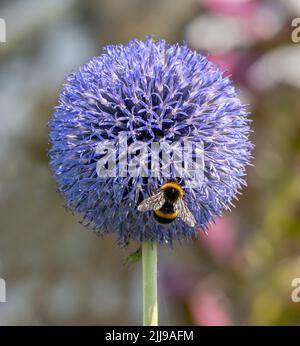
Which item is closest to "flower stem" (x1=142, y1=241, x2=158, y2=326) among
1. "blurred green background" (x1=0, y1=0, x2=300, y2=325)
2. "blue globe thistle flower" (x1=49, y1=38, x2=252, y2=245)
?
"blue globe thistle flower" (x1=49, y1=38, x2=252, y2=245)

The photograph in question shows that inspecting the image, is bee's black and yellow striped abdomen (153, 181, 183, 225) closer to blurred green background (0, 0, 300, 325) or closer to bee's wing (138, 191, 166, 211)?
bee's wing (138, 191, 166, 211)

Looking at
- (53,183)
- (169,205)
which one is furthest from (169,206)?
(53,183)

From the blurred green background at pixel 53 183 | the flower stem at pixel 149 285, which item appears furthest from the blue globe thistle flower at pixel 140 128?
the blurred green background at pixel 53 183

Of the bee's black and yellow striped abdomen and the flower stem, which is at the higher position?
the bee's black and yellow striped abdomen

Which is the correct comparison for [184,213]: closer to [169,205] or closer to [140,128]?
[169,205]

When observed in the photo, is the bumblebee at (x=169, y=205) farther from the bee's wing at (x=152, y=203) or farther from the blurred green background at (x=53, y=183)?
the blurred green background at (x=53, y=183)
